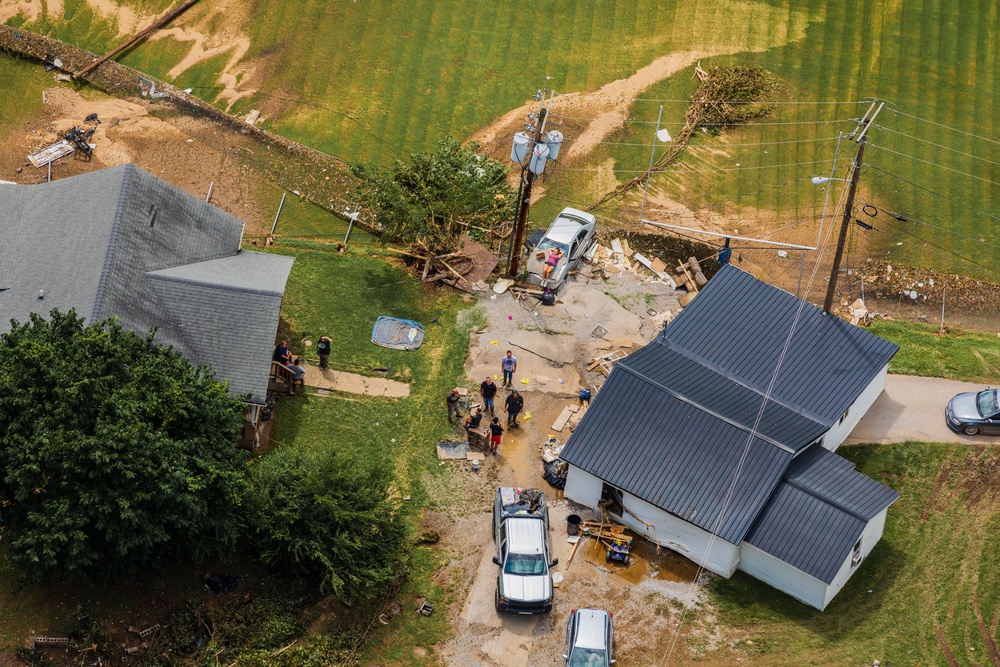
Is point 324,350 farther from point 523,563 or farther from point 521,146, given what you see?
point 523,563

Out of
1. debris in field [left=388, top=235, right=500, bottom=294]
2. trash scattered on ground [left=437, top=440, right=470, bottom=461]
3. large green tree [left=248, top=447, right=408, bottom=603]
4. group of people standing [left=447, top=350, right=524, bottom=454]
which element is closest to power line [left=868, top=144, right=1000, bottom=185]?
debris in field [left=388, top=235, right=500, bottom=294]

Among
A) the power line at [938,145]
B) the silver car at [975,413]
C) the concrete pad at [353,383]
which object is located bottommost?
the concrete pad at [353,383]

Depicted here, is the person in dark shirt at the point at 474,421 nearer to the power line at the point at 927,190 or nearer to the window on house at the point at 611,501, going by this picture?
the window on house at the point at 611,501

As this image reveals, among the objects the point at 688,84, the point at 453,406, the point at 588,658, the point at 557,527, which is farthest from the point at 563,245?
the point at 588,658

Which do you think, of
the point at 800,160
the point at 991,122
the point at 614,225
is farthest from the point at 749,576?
the point at 991,122

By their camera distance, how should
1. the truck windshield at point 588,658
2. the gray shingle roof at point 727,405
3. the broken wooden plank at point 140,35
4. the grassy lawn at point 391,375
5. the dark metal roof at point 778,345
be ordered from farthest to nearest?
the broken wooden plank at point 140,35 < the dark metal roof at point 778,345 < the gray shingle roof at point 727,405 < the grassy lawn at point 391,375 < the truck windshield at point 588,658

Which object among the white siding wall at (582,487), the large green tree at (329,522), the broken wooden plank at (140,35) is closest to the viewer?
the large green tree at (329,522)

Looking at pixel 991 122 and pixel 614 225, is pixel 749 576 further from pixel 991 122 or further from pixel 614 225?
pixel 991 122

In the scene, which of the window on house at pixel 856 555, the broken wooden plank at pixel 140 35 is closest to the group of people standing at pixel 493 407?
the window on house at pixel 856 555
